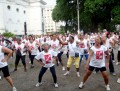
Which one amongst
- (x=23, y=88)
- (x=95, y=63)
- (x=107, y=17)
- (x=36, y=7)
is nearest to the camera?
(x=95, y=63)

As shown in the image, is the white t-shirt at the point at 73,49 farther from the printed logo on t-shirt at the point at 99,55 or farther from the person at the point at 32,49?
the person at the point at 32,49

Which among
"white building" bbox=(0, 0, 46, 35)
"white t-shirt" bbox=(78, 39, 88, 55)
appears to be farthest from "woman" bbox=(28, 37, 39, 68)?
"white building" bbox=(0, 0, 46, 35)

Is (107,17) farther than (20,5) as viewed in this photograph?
No

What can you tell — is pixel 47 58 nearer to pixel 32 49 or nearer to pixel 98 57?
pixel 98 57

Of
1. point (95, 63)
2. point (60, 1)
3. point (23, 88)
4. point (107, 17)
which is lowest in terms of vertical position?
point (23, 88)

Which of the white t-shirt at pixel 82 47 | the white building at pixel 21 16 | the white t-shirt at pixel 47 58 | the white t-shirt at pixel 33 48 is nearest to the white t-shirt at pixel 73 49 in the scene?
the white t-shirt at pixel 82 47

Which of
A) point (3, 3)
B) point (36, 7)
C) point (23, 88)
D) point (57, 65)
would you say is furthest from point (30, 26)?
point (23, 88)

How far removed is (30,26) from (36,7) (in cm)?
550

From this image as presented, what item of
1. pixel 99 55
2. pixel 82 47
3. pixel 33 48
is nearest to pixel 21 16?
pixel 33 48

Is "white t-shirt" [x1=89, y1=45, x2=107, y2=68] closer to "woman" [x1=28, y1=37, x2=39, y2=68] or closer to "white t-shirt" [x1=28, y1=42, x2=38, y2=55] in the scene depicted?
"woman" [x1=28, y1=37, x2=39, y2=68]

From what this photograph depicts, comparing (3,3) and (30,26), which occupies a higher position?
(3,3)

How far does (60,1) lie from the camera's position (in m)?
45.0

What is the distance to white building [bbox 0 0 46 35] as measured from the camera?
2410 inches

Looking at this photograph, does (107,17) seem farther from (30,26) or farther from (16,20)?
(30,26)
